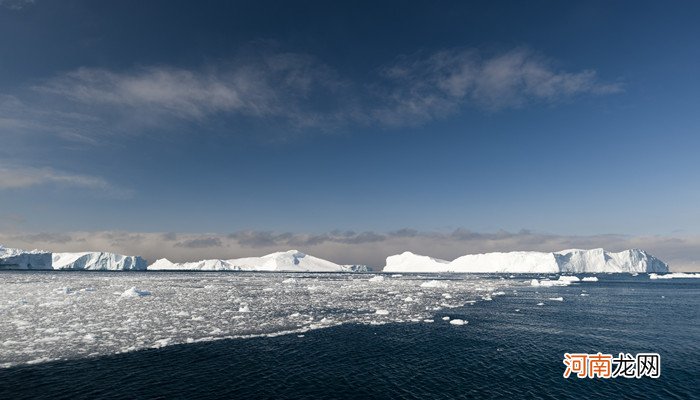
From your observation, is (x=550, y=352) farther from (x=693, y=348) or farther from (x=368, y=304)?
(x=368, y=304)

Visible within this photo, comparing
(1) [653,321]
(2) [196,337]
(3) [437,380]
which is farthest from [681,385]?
(2) [196,337]

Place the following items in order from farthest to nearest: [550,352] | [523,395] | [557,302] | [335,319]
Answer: [557,302] → [335,319] → [550,352] → [523,395]

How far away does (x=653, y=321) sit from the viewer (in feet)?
144

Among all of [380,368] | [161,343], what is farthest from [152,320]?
[380,368]

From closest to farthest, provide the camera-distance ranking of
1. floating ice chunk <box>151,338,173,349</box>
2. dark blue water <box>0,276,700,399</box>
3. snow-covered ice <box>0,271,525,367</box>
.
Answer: dark blue water <box>0,276,700,399</box>, snow-covered ice <box>0,271,525,367</box>, floating ice chunk <box>151,338,173,349</box>

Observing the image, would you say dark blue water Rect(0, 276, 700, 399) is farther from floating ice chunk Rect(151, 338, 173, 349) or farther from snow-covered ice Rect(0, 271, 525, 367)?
snow-covered ice Rect(0, 271, 525, 367)

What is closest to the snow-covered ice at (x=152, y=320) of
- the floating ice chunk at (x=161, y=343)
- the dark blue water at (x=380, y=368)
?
the floating ice chunk at (x=161, y=343)

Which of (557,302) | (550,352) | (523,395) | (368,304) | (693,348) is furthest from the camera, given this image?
(557,302)

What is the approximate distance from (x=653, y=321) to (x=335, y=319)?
37.2 m

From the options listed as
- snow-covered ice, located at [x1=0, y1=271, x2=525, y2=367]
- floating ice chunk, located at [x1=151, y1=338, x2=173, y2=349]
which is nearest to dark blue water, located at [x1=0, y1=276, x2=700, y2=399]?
floating ice chunk, located at [x1=151, y1=338, x2=173, y2=349]

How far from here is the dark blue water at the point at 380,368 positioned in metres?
20.1

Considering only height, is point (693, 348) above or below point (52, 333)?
below

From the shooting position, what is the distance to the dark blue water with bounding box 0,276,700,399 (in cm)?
2009

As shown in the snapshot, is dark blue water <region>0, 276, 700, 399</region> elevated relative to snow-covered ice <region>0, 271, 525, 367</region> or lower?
lower
